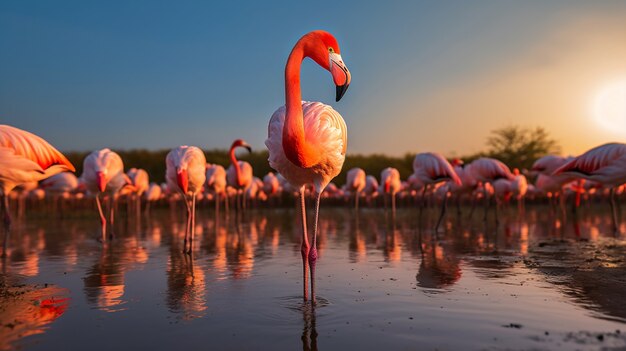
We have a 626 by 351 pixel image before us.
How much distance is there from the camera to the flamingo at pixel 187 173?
24.5 ft

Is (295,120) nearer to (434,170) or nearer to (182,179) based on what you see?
(182,179)

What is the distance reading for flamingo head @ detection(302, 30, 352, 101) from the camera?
354 centimetres

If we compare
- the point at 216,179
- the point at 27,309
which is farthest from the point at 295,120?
the point at 216,179

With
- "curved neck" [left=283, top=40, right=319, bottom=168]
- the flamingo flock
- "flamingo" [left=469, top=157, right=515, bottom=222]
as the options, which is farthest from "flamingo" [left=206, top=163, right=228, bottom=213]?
"curved neck" [left=283, top=40, right=319, bottom=168]

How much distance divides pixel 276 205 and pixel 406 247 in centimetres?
2256

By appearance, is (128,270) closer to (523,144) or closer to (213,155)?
(213,155)

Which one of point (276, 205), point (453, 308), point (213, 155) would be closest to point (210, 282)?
point (453, 308)

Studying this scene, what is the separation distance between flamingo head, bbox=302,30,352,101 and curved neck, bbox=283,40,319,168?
0.26 ft

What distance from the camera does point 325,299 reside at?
4.05 meters

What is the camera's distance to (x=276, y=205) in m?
29.9

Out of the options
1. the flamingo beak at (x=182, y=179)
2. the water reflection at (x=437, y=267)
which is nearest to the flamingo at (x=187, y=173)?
the flamingo beak at (x=182, y=179)

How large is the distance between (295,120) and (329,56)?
0.53 meters

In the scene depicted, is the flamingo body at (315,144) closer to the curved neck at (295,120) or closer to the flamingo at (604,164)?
the curved neck at (295,120)

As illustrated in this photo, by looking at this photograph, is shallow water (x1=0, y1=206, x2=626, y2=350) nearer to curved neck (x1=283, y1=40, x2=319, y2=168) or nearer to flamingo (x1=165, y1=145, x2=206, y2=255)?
flamingo (x1=165, y1=145, x2=206, y2=255)
